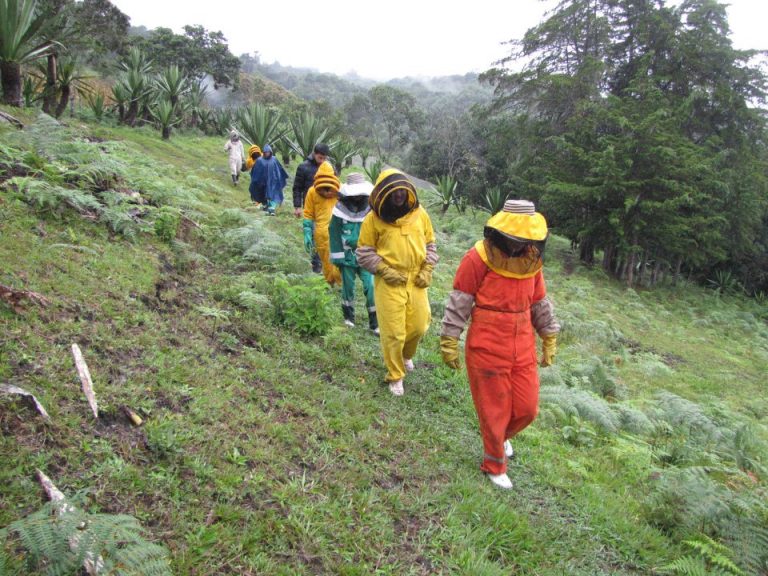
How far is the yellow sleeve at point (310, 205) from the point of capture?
600 cm

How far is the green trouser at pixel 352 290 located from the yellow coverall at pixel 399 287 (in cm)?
108

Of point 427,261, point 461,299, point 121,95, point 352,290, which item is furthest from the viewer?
point 121,95

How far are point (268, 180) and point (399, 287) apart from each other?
7010mm

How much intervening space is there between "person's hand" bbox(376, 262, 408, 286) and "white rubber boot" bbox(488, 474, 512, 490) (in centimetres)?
162

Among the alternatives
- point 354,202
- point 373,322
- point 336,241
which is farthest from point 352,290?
point 354,202

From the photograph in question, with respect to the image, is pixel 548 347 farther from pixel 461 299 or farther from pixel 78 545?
pixel 78 545

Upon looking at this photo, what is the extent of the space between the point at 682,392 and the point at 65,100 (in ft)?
44.8

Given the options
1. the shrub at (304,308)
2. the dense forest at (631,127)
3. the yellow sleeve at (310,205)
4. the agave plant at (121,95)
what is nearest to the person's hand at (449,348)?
the shrub at (304,308)

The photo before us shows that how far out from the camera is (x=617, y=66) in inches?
764

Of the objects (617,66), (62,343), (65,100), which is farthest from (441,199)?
(62,343)

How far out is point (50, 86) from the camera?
10.0m

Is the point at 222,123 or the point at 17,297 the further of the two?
the point at 222,123

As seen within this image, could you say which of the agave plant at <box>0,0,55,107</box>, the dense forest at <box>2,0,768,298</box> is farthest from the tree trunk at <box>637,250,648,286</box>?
the agave plant at <box>0,0,55,107</box>

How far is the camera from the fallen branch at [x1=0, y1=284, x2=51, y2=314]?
10.0 ft
